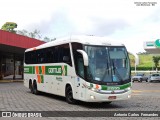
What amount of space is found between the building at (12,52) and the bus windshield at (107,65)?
21896 mm

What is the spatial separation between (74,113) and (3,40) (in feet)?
80.0

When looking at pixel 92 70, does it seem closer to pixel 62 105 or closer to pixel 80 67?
pixel 80 67

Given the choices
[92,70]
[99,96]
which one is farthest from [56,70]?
[99,96]

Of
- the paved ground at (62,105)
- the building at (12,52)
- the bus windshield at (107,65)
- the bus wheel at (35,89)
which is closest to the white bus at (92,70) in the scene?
the bus windshield at (107,65)

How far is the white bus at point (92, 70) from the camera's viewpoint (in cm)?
1473

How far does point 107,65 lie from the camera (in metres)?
15.1

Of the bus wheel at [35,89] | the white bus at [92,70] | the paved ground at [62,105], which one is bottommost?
the paved ground at [62,105]

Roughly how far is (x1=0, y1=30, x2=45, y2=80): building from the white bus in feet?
64.7

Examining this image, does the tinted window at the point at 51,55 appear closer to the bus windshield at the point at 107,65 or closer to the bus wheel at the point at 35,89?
the bus wheel at the point at 35,89

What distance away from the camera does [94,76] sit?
48.5ft

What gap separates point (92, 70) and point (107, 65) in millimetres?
735

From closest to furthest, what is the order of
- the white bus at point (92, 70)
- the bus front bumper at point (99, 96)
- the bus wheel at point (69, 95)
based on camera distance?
the bus front bumper at point (99, 96) < the white bus at point (92, 70) < the bus wheel at point (69, 95)

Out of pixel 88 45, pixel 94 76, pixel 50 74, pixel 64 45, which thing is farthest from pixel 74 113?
pixel 50 74

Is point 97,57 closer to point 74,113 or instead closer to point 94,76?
point 94,76
